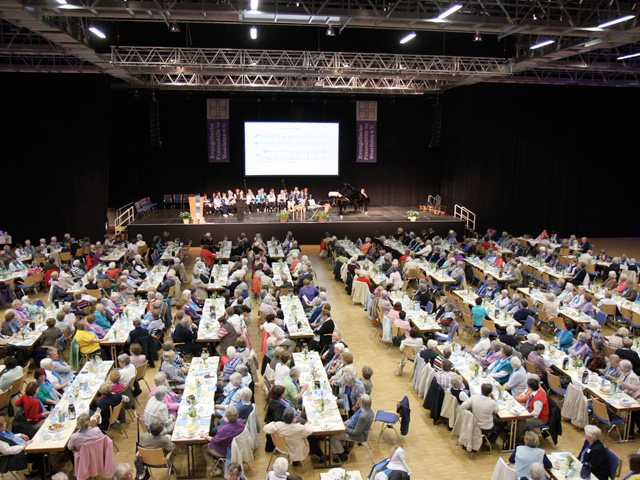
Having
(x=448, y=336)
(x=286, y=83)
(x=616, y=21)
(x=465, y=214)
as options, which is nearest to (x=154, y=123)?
(x=286, y=83)

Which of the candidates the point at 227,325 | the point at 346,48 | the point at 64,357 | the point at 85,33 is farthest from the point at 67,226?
the point at 227,325

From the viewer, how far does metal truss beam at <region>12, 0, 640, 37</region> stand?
1188 cm

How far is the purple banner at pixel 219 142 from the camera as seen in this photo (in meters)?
25.1

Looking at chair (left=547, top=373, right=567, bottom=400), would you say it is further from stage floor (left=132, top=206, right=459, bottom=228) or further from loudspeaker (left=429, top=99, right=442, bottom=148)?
loudspeaker (left=429, top=99, right=442, bottom=148)

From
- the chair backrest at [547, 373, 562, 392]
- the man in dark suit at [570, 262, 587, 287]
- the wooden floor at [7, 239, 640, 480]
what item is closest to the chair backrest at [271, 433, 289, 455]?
the wooden floor at [7, 239, 640, 480]

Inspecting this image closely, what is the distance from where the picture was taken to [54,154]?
21266 millimetres

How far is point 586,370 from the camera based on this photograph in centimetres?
872

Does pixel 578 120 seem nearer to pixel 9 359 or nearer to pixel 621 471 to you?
pixel 621 471

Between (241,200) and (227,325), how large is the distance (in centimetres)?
1254

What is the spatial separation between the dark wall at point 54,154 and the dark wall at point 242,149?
3.40 metres

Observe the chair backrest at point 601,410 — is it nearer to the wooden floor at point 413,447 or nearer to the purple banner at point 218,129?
the wooden floor at point 413,447

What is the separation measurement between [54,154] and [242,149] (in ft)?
27.6

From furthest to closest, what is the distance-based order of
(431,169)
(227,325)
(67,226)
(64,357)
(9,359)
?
1. (431,169)
2. (67,226)
3. (64,357)
4. (227,325)
5. (9,359)

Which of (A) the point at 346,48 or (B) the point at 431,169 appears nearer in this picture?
(A) the point at 346,48
